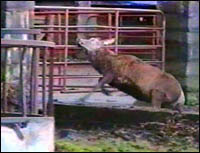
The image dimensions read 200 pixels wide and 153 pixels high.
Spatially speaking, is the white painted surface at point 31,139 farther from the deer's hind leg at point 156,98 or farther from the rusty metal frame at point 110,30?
the rusty metal frame at point 110,30

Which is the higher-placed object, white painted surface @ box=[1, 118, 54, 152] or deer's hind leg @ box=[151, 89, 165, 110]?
deer's hind leg @ box=[151, 89, 165, 110]

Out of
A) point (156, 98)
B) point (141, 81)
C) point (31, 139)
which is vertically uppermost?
point (141, 81)

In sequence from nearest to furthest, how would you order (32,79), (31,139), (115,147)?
(31,139)
(115,147)
(32,79)

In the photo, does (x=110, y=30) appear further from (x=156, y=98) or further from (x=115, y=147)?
(x=115, y=147)

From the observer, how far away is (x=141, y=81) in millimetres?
9406

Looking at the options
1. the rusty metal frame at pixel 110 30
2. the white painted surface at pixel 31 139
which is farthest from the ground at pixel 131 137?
the rusty metal frame at pixel 110 30

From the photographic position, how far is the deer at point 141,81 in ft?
30.9

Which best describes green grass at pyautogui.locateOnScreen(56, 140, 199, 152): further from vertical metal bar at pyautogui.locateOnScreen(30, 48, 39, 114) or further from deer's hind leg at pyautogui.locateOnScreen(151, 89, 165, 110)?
deer's hind leg at pyautogui.locateOnScreen(151, 89, 165, 110)

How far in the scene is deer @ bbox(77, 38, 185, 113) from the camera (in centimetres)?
942

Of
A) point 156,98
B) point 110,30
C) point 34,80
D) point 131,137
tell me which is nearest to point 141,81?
point 156,98

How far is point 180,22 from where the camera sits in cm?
1029

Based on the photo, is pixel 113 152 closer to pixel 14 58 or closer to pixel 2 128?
pixel 2 128

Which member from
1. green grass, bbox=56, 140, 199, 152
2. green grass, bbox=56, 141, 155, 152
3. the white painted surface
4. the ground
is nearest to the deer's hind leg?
the ground

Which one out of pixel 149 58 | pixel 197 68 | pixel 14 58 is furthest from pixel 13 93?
pixel 149 58
